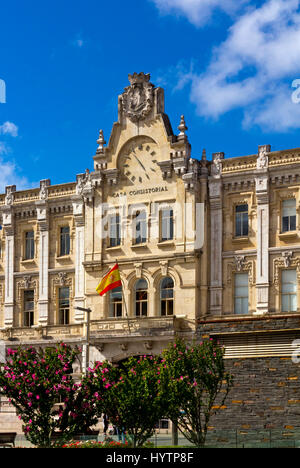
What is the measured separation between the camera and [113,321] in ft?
186

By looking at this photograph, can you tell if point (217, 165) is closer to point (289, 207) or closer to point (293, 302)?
point (289, 207)

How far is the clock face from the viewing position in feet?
191

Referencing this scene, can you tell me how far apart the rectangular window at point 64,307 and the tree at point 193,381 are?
22.1 metres

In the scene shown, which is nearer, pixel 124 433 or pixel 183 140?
pixel 124 433

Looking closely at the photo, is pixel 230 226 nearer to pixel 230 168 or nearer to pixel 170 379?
pixel 230 168

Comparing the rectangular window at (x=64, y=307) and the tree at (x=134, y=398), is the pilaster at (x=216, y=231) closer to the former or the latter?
the rectangular window at (x=64, y=307)

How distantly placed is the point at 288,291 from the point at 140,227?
35.0ft

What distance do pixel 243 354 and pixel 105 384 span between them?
23.8ft

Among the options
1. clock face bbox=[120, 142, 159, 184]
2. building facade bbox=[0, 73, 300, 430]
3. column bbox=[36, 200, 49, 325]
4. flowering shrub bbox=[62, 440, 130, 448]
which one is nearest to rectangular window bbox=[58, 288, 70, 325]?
building facade bbox=[0, 73, 300, 430]

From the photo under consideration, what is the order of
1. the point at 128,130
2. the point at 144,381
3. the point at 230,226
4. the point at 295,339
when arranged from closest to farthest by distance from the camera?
the point at 144,381 < the point at 295,339 < the point at 230,226 < the point at 128,130

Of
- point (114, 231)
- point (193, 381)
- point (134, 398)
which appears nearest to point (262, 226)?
point (114, 231)

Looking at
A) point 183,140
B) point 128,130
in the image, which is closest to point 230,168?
point 183,140

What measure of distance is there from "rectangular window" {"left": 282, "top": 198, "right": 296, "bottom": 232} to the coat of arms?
11290mm

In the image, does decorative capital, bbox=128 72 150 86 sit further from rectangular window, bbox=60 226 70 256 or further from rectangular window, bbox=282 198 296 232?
rectangular window, bbox=282 198 296 232
